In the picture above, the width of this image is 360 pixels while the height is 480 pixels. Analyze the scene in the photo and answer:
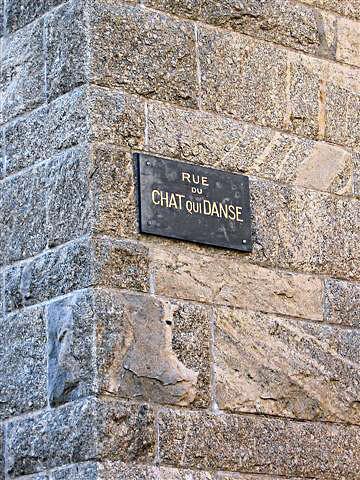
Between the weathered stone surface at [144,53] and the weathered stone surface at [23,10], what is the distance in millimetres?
260

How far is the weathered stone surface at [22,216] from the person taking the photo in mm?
4402

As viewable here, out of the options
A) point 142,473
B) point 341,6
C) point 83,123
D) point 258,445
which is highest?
point 341,6

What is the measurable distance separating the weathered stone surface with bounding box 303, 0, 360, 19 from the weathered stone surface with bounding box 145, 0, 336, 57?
0.12 feet

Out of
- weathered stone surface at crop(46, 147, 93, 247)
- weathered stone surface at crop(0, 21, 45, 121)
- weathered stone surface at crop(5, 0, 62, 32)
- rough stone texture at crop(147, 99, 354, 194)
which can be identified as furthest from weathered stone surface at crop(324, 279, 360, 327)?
weathered stone surface at crop(5, 0, 62, 32)

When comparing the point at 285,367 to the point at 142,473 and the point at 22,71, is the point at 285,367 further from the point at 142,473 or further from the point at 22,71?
the point at 22,71

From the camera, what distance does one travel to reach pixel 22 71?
4641 millimetres

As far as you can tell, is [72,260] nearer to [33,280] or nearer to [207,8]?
[33,280]

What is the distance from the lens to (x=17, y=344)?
4352 mm

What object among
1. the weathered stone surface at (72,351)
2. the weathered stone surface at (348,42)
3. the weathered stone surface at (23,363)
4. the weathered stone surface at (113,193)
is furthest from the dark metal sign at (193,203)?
the weathered stone surface at (348,42)

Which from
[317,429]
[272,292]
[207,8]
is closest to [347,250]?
[272,292]

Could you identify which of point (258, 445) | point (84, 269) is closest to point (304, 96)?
point (84, 269)

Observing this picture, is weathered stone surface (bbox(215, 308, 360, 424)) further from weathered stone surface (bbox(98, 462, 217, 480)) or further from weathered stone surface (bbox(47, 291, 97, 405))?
weathered stone surface (bbox(47, 291, 97, 405))

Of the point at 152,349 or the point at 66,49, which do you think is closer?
the point at 152,349

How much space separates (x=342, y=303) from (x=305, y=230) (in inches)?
12.0
